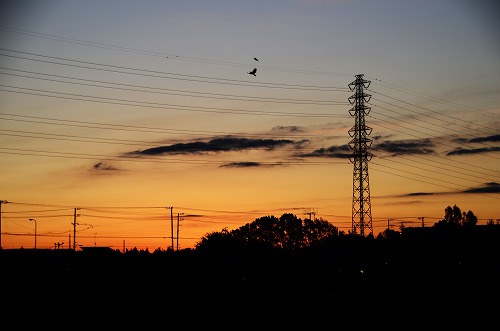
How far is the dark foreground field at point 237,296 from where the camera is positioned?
4903 centimetres

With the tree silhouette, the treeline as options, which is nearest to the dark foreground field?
the treeline

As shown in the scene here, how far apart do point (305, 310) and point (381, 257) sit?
7432 cm

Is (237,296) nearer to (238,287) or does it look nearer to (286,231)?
(238,287)

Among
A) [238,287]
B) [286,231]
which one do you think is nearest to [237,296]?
[238,287]

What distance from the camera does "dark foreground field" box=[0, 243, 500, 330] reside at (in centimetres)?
4903

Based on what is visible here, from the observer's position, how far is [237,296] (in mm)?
60906

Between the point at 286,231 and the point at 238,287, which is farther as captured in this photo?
the point at 286,231

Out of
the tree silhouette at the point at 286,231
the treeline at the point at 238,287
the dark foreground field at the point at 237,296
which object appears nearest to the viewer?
the dark foreground field at the point at 237,296

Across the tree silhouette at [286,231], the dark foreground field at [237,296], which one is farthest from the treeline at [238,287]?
the tree silhouette at [286,231]

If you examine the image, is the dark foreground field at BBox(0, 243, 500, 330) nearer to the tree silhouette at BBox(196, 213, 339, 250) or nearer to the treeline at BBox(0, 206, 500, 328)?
the treeline at BBox(0, 206, 500, 328)

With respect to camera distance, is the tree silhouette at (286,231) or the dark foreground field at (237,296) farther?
the tree silhouette at (286,231)

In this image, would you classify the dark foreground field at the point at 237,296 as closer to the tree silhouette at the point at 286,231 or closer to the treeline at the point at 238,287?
the treeline at the point at 238,287

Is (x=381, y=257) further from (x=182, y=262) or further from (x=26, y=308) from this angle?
(x=26, y=308)

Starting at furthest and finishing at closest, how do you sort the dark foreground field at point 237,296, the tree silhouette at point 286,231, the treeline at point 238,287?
the tree silhouette at point 286,231, the treeline at point 238,287, the dark foreground field at point 237,296
